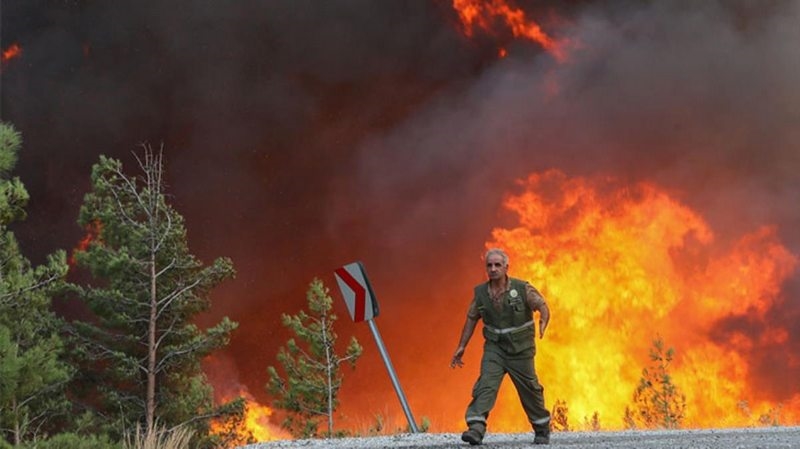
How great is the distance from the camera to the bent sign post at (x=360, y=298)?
11.7 metres

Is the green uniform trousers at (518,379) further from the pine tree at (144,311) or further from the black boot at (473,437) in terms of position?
the pine tree at (144,311)

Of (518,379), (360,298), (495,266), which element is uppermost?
(360,298)

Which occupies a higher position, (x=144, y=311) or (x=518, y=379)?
(x=144, y=311)

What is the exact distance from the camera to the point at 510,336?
32.1 ft

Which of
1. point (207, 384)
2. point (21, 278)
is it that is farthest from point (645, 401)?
point (21, 278)

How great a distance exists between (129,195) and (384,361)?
19.8 meters

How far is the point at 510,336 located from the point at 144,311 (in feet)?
71.4

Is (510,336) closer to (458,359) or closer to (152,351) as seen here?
(458,359)

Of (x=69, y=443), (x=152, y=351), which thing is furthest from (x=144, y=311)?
(x=69, y=443)

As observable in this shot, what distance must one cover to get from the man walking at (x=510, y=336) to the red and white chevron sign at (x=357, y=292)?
2.14m

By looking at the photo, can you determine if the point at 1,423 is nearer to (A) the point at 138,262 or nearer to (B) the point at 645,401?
(A) the point at 138,262

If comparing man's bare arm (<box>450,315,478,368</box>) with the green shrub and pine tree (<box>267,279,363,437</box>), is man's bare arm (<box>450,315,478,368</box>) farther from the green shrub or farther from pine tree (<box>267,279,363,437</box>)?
pine tree (<box>267,279,363,437</box>)

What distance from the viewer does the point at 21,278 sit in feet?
42.3

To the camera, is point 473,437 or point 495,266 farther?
point 495,266
